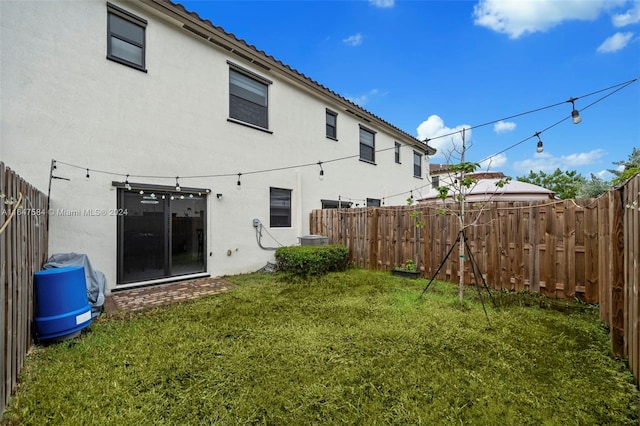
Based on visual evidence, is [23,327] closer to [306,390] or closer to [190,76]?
[306,390]

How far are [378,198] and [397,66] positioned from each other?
5.34 m

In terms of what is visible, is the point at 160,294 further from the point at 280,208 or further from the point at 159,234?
the point at 280,208

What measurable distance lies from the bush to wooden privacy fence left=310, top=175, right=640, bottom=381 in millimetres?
834

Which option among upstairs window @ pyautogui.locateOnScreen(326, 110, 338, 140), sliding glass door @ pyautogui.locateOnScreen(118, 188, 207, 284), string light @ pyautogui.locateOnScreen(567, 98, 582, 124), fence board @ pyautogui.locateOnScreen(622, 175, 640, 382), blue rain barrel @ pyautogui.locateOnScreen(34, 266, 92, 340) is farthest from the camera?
upstairs window @ pyautogui.locateOnScreen(326, 110, 338, 140)

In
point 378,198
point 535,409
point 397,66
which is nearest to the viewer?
point 535,409

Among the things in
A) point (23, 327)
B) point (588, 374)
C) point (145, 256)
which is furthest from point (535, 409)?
point (145, 256)

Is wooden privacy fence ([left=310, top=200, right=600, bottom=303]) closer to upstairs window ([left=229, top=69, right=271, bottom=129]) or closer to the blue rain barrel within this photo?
upstairs window ([left=229, top=69, right=271, bottom=129])

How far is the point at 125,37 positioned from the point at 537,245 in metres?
9.11

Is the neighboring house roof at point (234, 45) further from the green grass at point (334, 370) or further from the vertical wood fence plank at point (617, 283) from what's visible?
the vertical wood fence plank at point (617, 283)

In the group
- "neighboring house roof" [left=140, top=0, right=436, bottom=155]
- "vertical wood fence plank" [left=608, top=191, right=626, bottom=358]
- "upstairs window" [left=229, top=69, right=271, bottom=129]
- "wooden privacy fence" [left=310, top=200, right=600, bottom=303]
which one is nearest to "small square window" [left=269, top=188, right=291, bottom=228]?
"upstairs window" [left=229, top=69, right=271, bottom=129]

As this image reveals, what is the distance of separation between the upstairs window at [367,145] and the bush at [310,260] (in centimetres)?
553

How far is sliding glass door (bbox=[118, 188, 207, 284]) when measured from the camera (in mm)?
5254

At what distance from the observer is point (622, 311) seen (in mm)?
2662

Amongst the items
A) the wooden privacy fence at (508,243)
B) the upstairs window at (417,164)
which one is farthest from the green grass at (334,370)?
the upstairs window at (417,164)
